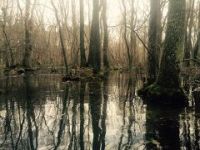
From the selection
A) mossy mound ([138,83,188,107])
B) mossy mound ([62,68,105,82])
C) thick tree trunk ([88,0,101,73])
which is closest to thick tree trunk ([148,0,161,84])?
mossy mound ([138,83,188,107])

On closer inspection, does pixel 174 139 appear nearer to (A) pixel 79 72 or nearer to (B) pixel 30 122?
(B) pixel 30 122

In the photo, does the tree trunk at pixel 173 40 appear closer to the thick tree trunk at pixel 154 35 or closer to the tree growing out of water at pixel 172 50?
the tree growing out of water at pixel 172 50

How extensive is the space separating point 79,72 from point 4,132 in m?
12.5

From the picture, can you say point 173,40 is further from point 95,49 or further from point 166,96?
point 95,49

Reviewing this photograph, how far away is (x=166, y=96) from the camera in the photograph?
8156 mm

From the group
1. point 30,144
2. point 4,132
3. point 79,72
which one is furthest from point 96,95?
point 79,72

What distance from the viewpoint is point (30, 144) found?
482cm

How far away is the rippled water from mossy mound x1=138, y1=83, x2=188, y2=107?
0.31m

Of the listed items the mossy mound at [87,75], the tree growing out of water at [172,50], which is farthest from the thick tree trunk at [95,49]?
the tree growing out of water at [172,50]

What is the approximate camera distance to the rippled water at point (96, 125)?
189 inches

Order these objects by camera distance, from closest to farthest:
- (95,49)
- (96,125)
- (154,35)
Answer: (96,125)
(154,35)
(95,49)

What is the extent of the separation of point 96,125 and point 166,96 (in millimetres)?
2786

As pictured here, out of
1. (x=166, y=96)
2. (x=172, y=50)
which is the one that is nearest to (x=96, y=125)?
(x=166, y=96)

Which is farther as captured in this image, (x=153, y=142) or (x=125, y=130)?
(x=125, y=130)
